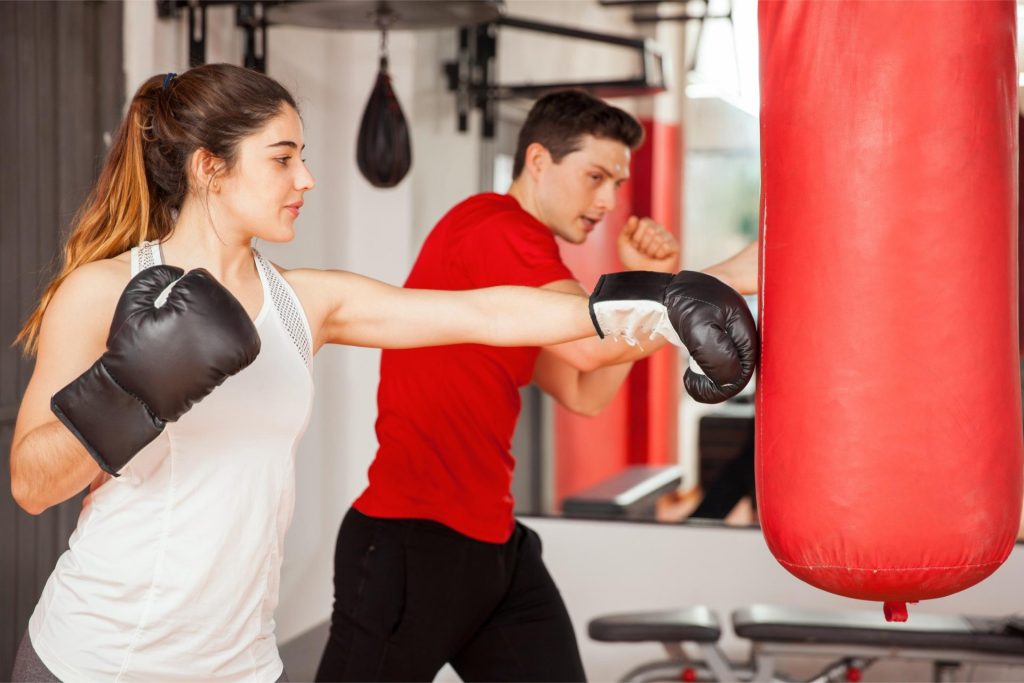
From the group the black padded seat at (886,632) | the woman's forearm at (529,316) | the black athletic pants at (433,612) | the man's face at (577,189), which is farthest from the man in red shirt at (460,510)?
the black padded seat at (886,632)

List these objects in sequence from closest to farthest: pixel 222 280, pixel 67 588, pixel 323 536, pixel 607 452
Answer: pixel 67 588 < pixel 222 280 < pixel 323 536 < pixel 607 452

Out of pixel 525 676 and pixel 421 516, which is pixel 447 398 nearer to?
pixel 421 516

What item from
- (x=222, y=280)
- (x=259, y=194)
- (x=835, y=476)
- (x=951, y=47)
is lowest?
(x=835, y=476)

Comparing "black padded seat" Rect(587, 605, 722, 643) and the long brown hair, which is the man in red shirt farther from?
"black padded seat" Rect(587, 605, 722, 643)

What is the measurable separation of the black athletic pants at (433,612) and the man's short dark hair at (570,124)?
0.81 meters

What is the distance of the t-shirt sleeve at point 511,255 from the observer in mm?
2070

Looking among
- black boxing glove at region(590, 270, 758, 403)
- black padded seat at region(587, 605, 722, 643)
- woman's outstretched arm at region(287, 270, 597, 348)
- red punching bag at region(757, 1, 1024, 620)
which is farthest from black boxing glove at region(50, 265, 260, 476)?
black padded seat at region(587, 605, 722, 643)

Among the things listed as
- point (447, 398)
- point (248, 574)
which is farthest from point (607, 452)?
point (248, 574)

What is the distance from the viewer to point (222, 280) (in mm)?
1604

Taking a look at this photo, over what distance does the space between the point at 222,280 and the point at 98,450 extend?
0.35 metres

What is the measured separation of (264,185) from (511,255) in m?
0.63

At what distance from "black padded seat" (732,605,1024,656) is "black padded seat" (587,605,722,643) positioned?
80 mm

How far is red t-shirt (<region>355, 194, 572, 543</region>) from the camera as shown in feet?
7.04

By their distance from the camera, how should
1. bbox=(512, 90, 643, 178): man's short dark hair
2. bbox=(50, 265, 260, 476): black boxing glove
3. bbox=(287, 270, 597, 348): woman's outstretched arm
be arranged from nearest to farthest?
bbox=(50, 265, 260, 476): black boxing glove
bbox=(287, 270, 597, 348): woman's outstretched arm
bbox=(512, 90, 643, 178): man's short dark hair
